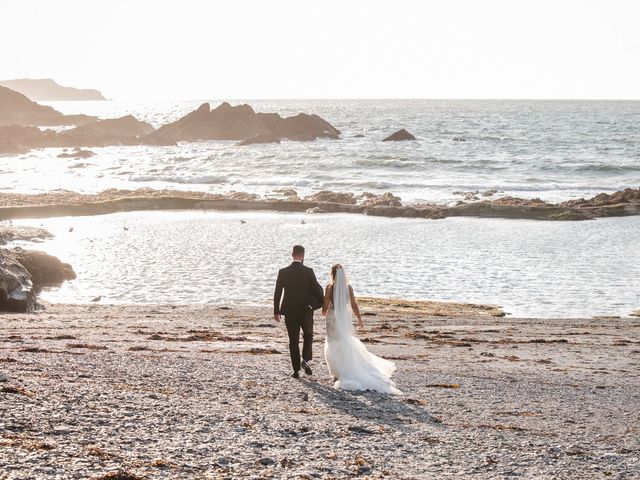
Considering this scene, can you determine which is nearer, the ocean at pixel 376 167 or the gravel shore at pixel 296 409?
→ the gravel shore at pixel 296 409

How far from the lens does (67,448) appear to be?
9078 mm

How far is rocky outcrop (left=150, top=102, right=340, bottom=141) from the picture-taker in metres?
138

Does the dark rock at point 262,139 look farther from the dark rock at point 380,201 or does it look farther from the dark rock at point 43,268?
the dark rock at point 43,268

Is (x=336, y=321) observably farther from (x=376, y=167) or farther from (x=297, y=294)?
(x=376, y=167)

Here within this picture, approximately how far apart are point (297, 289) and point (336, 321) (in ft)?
2.86

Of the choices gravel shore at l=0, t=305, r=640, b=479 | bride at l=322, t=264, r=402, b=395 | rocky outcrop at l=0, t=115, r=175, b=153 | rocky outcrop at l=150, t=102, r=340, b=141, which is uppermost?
rocky outcrop at l=150, t=102, r=340, b=141

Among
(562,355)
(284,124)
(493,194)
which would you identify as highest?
(284,124)

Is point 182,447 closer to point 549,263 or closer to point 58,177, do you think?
point 549,263

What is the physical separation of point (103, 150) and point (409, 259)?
94902mm

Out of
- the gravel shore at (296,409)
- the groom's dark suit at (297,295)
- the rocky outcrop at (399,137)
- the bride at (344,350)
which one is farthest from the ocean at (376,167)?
the bride at (344,350)

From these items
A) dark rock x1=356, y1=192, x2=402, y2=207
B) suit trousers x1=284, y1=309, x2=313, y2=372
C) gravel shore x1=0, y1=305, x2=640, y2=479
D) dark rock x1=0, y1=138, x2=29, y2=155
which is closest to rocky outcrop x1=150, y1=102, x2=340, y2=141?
dark rock x1=0, y1=138, x2=29, y2=155

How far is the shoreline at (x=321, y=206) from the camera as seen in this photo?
172 feet

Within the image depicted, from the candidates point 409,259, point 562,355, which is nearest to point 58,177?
point 409,259

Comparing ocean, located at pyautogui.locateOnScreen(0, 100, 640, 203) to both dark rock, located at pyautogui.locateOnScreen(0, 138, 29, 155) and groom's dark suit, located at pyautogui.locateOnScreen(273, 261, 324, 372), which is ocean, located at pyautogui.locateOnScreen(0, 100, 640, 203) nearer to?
dark rock, located at pyautogui.locateOnScreen(0, 138, 29, 155)
